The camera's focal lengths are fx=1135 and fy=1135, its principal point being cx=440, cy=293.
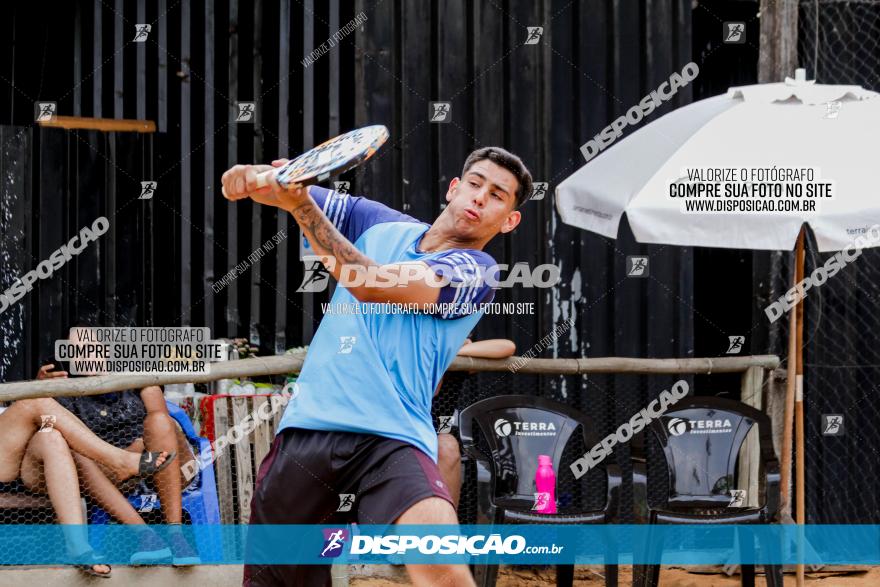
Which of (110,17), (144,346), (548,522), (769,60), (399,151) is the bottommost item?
(548,522)

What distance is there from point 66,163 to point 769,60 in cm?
495

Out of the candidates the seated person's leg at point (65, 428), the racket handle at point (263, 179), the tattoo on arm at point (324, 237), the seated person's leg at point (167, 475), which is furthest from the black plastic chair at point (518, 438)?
the racket handle at point (263, 179)

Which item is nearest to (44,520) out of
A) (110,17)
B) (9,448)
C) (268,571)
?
(9,448)

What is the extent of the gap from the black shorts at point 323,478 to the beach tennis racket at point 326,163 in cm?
95

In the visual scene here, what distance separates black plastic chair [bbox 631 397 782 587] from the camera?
6.18m

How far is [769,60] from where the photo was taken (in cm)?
726

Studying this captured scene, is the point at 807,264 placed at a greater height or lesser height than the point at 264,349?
greater

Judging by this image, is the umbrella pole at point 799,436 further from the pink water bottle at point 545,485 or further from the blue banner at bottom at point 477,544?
the pink water bottle at point 545,485

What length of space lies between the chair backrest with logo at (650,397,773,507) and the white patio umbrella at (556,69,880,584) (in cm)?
29

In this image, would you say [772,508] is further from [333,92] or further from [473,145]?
[333,92]

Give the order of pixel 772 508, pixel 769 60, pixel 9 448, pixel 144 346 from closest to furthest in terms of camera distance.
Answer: pixel 9 448
pixel 772 508
pixel 144 346
pixel 769 60

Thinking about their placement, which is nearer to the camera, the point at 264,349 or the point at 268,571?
the point at 268,571

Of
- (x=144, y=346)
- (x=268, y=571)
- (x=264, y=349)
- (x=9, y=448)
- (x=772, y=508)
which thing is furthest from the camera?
(x=264, y=349)

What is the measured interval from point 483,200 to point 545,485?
2.42 meters
